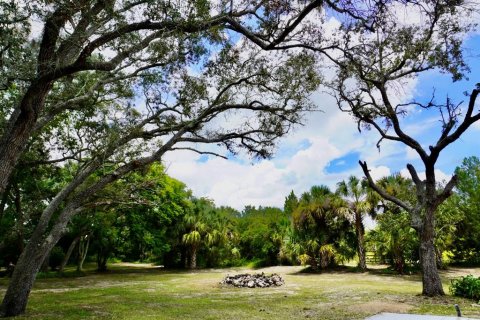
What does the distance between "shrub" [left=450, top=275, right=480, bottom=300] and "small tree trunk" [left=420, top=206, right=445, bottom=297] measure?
43cm

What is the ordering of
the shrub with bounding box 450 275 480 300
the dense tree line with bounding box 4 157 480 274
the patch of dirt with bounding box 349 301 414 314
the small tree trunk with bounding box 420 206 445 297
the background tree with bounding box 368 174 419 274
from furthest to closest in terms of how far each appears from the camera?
the dense tree line with bounding box 4 157 480 274 → the background tree with bounding box 368 174 419 274 → the small tree trunk with bounding box 420 206 445 297 → the shrub with bounding box 450 275 480 300 → the patch of dirt with bounding box 349 301 414 314

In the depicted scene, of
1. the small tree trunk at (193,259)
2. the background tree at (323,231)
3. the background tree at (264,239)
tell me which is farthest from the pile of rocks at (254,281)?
the small tree trunk at (193,259)

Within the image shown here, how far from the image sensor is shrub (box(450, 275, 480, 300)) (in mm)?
12508

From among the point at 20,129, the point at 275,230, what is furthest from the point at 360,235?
the point at 20,129

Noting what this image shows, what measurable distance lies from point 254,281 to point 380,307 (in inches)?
347

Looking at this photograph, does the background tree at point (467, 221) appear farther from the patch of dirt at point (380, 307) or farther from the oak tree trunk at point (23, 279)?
the oak tree trunk at point (23, 279)

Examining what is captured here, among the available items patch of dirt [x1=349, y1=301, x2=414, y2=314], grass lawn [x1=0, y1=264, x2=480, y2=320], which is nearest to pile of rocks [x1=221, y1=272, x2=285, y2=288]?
grass lawn [x1=0, y1=264, x2=480, y2=320]

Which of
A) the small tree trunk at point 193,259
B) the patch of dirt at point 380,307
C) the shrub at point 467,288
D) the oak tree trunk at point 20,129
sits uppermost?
the oak tree trunk at point 20,129

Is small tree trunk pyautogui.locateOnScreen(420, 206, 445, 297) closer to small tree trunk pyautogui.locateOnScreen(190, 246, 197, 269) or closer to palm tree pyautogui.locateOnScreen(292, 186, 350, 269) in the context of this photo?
palm tree pyautogui.locateOnScreen(292, 186, 350, 269)

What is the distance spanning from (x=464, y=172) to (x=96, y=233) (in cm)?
3001

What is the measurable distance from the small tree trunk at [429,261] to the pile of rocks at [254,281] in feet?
24.9

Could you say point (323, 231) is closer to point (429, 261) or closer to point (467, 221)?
point (467, 221)

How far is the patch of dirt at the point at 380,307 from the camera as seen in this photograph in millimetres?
10719

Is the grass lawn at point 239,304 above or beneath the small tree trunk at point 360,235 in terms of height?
beneath
